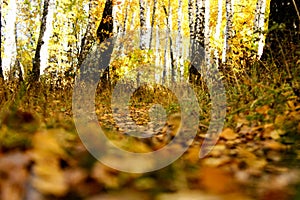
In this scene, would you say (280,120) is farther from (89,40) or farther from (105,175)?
(89,40)

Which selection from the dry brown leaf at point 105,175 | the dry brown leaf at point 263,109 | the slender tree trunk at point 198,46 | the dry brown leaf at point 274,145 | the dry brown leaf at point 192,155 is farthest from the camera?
the slender tree trunk at point 198,46

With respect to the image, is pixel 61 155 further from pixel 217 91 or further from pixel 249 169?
pixel 217 91

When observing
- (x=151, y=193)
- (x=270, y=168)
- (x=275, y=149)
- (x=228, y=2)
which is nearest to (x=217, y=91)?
(x=275, y=149)

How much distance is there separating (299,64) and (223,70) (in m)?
2.24

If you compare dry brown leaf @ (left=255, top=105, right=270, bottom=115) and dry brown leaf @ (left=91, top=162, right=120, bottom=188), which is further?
dry brown leaf @ (left=255, top=105, right=270, bottom=115)

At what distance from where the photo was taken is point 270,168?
2301 millimetres

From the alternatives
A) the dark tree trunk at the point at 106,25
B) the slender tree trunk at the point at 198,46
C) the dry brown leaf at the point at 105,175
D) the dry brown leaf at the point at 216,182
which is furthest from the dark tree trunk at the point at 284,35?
the dark tree trunk at the point at 106,25

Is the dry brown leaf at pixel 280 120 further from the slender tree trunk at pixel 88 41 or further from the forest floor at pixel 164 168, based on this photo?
the slender tree trunk at pixel 88 41

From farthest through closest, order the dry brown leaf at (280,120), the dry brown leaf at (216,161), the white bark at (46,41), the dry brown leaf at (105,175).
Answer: the white bark at (46,41)
the dry brown leaf at (280,120)
the dry brown leaf at (216,161)
the dry brown leaf at (105,175)

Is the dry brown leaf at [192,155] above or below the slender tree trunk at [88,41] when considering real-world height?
below

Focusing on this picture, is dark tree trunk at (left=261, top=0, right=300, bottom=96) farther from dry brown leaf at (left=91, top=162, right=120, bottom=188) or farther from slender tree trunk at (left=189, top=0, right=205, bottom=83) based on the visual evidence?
slender tree trunk at (left=189, top=0, right=205, bottom=83)

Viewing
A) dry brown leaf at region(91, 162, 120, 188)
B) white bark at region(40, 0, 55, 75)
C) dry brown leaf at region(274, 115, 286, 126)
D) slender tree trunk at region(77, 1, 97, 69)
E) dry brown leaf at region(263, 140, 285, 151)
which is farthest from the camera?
slender tree trunk at region(77, 1, 97, 69)

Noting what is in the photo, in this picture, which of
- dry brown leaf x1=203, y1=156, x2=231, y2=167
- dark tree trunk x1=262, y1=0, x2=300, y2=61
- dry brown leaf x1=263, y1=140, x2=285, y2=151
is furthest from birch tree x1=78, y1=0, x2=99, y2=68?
dry brown leaf x1=203, y1=156, x2=231, y2=167

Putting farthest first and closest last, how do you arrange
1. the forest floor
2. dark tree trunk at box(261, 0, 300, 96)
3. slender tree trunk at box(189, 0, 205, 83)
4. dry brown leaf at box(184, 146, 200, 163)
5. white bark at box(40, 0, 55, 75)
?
white bark at box(40, 0, 55, 75) < slender tree trunk at box(189, 0, 205, 83) < dark tree trunk at box(261, 0, 300, 96) < dry brown leaf at box(184, 146, 200, 163) < the forest floor
